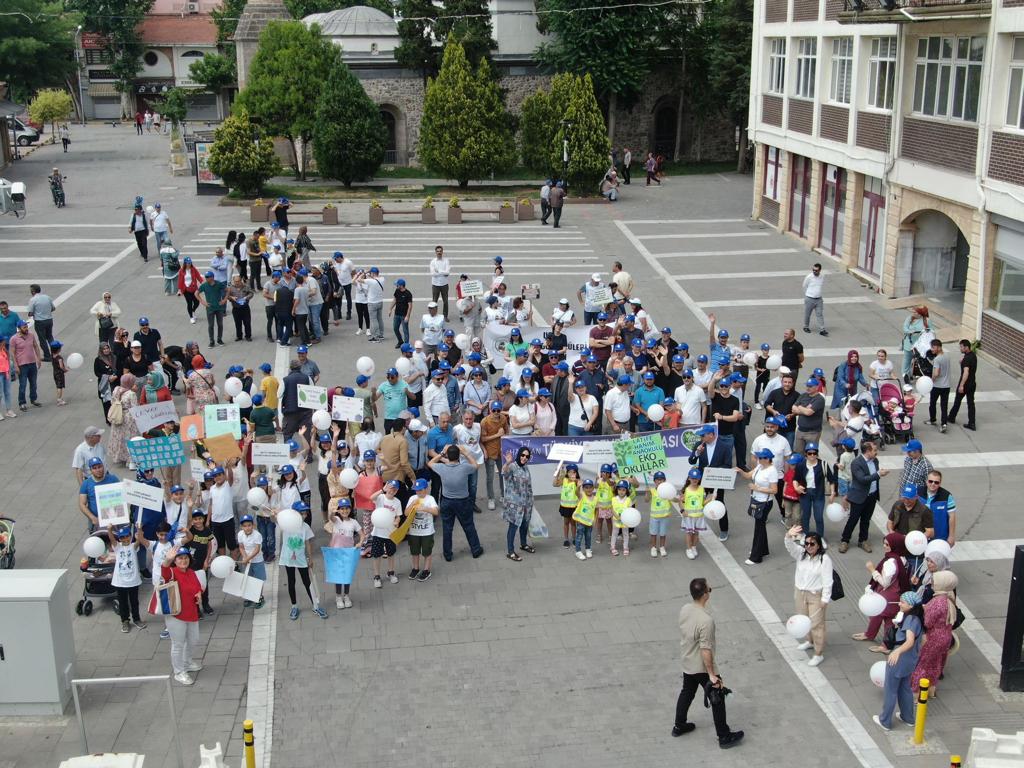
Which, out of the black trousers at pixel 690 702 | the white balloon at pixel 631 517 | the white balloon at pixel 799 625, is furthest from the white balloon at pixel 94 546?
the white balloon at pixel 799 625

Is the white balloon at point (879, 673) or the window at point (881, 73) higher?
the window at point (881, 73)

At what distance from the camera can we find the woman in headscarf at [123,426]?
55.4 feet

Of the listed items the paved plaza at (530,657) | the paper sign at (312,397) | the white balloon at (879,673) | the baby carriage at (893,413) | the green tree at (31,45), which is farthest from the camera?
the green tree at (31,45)

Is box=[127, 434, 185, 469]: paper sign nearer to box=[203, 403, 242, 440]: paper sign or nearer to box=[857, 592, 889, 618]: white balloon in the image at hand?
box=[203, 403, 242, 440]: paper sign

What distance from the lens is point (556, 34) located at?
52.8 metres

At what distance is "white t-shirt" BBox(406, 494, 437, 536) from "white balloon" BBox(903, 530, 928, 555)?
5266 millimetres

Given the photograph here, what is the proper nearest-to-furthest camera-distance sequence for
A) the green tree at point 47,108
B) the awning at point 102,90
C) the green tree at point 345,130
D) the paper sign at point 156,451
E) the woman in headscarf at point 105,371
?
the paper sign at point 156,451, the woman in headscarf at point 105,371, the green tree at point 345,130, the green tree at point 47,108, the awning at point 102,90

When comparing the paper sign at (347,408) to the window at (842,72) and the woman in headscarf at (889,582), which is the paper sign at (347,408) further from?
the window at (842,72)

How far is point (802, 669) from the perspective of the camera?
1177 centimetres

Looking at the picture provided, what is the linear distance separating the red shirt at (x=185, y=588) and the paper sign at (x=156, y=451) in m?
3.36

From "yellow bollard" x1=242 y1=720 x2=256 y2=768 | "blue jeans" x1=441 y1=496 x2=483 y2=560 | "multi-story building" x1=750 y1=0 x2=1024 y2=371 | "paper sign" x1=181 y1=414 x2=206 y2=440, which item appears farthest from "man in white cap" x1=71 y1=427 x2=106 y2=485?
"multi-story building" x1=750 y1=0 x2=1024 y2=371

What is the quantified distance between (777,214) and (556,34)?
2046cm

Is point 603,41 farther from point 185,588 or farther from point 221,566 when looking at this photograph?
point 185,588

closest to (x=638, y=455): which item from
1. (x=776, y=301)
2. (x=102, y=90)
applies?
(x=776, y=301)
